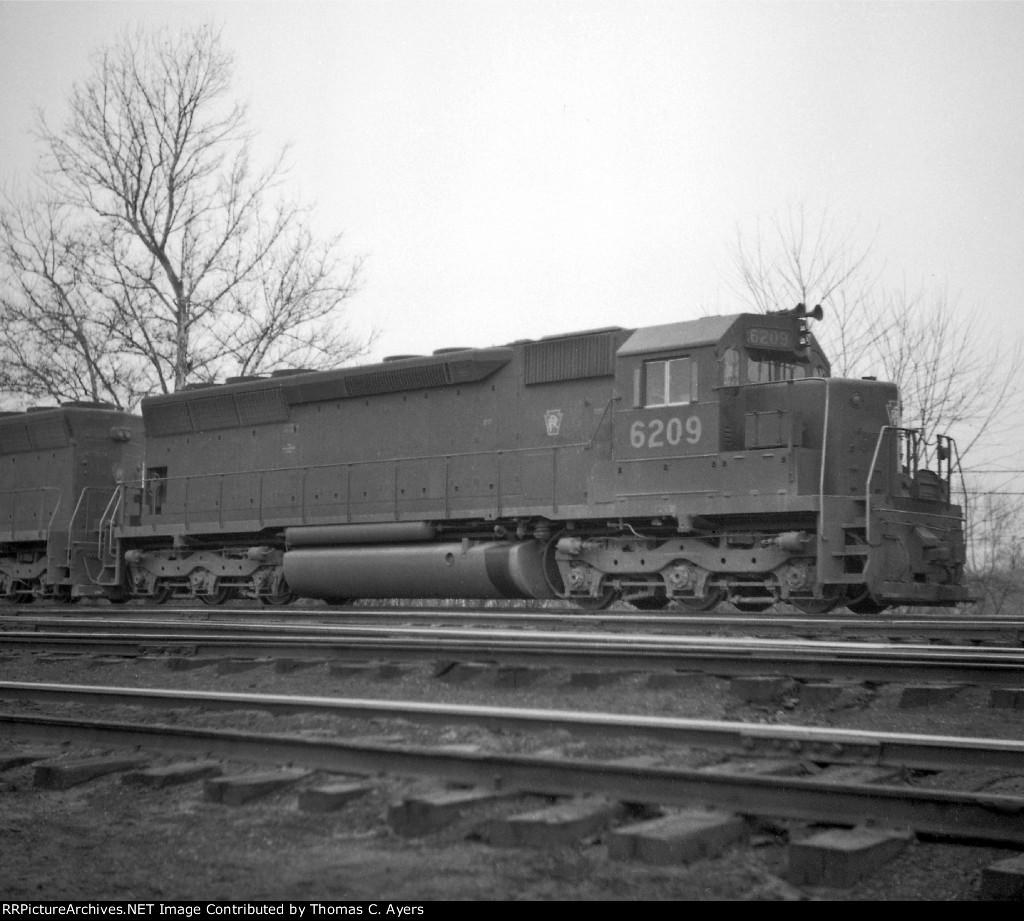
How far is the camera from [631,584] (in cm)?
1383

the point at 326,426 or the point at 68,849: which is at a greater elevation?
the point at 326,426

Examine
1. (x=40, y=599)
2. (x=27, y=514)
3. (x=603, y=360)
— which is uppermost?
(x=603, y=360)

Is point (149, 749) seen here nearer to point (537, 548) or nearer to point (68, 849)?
point (68, 849)

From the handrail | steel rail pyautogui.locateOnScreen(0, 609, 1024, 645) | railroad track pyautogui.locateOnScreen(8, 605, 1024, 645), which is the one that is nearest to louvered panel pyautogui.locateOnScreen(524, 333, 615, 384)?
the handrail

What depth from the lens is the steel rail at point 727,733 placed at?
16.3 ft

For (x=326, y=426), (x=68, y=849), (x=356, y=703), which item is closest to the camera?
(x=68, y=849)

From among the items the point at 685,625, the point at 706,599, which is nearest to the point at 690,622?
the point at 685,625

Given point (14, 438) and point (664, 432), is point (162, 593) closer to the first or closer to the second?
point (14, 438)

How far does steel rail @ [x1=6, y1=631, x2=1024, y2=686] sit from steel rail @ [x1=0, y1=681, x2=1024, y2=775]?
5.08 feet

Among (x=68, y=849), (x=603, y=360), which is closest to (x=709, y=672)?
(x=68, y=849)

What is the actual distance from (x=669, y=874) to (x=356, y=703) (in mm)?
3041

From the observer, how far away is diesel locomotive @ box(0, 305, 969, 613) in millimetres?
12547

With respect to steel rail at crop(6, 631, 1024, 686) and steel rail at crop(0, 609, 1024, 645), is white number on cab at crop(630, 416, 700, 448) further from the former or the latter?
steel rail at crop(6, 631, 1024, 686)

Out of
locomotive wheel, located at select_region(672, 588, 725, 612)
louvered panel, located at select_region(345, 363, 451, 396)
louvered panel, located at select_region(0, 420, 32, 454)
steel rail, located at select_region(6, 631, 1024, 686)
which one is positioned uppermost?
louvered panel, located at select_region(345, 363, 451, 396)
